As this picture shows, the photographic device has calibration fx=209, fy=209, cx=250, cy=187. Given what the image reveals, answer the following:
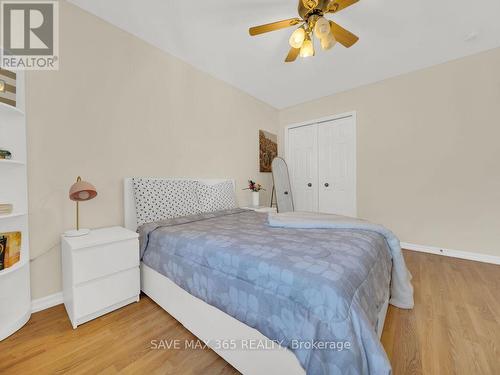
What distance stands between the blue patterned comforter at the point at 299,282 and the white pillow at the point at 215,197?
3.03ft

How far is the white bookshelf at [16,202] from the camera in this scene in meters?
1.44

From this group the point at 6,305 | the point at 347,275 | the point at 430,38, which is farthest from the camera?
the point at 430,38

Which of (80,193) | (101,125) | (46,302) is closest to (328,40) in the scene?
(101,125)

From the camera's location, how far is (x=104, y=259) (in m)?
1.56

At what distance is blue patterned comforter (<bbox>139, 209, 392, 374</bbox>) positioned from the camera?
0.79 meters

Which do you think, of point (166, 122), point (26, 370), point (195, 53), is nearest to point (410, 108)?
point (195, 53)

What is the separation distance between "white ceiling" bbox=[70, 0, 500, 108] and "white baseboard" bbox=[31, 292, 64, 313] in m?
2.50

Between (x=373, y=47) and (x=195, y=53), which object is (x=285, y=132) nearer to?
(x=373, y=47)

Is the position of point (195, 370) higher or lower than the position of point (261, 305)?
lower

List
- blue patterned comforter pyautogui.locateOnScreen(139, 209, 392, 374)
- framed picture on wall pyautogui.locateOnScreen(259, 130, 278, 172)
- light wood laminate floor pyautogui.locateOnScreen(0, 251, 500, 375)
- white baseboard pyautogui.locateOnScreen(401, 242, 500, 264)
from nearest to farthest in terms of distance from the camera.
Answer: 1. blue patterned comforter pyautogui.locateOnScreen(139, 209, 392, 374)
2. light wood laminate floor pyautogui.locateOnScreen(0, 251, 500, 375)
3. white baseboard pyautogui.locateOnScreen(401, 242, 500, 264)
4. framed picture on wall pyautogui.locateOnScreen(259, 130, 278, 172)

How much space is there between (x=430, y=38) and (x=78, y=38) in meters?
3.54

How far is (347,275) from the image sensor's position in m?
0.93

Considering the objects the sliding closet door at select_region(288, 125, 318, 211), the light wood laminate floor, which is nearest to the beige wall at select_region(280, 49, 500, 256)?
the sliding closet door at select_region(288, 125, 318, 211)

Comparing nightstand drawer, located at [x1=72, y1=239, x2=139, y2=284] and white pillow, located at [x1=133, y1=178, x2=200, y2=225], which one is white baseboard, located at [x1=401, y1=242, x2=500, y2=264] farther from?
nightstand drawer, located at [x1=72, y1=239, x2=139, y2=284]
